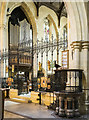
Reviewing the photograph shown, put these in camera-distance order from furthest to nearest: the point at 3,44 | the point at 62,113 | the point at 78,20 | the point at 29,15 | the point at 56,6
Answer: the point at 56,6
the point at 29,15
the point at 3,44
the point at 78,20
the point at 62,113

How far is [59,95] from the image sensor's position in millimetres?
5016

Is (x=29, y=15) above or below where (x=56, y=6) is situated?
below

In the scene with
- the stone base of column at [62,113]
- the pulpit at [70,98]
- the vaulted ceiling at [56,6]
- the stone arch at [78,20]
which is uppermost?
the vaulted ceiling at [56,6]

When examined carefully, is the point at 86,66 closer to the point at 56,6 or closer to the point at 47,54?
the point at 47,54

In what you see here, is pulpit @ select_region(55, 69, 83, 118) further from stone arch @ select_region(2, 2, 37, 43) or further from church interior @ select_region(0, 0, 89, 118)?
stone arch @ select_region(2, 2, 37, 43)

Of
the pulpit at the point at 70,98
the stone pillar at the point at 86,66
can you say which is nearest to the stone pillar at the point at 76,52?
the stone pillar at the point at 86,66

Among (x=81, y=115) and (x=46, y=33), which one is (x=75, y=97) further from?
(x=46, y=33)

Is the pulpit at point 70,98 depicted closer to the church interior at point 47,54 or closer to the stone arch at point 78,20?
the church interior at point 47,54

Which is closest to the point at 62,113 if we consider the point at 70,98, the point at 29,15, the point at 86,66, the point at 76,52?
the point at 70,98

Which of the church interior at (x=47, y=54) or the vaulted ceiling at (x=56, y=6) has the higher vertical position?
the vaulted ceiling at (x=56, y=6)

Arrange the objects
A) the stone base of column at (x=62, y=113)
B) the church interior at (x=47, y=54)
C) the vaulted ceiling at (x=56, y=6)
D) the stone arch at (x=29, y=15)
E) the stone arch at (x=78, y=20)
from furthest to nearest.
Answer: the vaulted ceiling at (x=56, y=6) < the stone arch at (x=29, y=15) < the stone arch at (x=78, y=20) < the church interior at (x=47, y=54) < the stone base of column at (x=62, y=113)

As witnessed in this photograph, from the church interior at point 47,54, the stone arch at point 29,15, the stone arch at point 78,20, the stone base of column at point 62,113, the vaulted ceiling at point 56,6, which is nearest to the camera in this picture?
the stone base of column at point 62,113

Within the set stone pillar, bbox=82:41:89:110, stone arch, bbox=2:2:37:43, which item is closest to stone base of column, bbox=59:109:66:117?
stone pillar, bbox=82:41:89:110

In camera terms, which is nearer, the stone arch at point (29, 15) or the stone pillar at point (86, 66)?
the stone pillar at point (86, 66)
